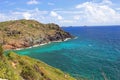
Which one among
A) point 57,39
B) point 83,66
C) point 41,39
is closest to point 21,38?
point 41,39

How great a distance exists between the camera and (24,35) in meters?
168

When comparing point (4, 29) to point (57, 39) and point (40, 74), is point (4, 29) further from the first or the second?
point (40, 74)

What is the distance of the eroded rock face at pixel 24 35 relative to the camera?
152 m

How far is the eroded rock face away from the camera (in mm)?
152225

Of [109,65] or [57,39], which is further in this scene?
[57,39]

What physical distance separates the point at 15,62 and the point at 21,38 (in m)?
120

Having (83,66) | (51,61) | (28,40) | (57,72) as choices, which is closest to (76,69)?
A: (83,66)

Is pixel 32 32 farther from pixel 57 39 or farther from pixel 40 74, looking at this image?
pixel 40 74

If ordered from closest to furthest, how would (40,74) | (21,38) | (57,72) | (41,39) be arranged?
1. (40,74)
2. (57,72)
3. (21,38)
4. (41,39)

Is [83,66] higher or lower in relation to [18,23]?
lower

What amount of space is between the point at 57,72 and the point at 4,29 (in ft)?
448

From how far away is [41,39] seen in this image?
175 metres

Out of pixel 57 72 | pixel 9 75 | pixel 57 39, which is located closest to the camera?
pixel 9 75

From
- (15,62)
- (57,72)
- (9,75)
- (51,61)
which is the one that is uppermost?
(9,75)
